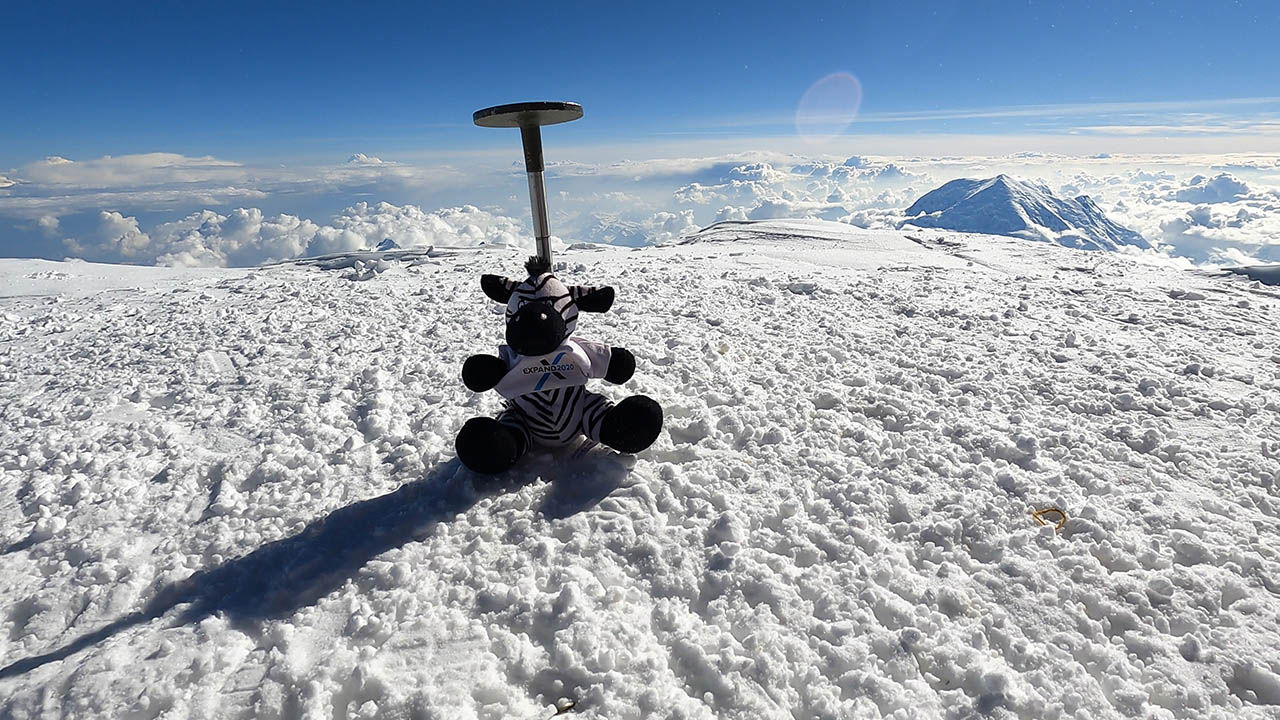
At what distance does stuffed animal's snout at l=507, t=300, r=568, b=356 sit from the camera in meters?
3.09

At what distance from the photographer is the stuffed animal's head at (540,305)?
10.2 ft

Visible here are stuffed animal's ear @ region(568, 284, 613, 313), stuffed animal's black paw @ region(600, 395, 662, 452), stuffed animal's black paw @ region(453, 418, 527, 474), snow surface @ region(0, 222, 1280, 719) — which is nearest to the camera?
snow surface @ region(0, 222, 1280, 719)

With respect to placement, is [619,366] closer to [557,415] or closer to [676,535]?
[557,415]

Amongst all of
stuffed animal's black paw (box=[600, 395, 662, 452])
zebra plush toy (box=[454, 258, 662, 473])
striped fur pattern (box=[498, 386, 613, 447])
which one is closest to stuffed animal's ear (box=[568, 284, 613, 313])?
zebra plush toy (box=[454, 258, 662, 473])

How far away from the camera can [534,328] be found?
10.1ft

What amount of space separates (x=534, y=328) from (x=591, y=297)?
0.46m

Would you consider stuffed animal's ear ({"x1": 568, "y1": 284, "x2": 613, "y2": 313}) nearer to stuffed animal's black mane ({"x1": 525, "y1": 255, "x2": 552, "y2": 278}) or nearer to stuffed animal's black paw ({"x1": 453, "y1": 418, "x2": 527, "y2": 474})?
stuffed animal's black mane ({"x1": 525, "y1": 255, "x2": 552, "y2": 278})

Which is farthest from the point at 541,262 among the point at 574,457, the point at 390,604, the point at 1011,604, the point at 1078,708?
the point at 1078,708

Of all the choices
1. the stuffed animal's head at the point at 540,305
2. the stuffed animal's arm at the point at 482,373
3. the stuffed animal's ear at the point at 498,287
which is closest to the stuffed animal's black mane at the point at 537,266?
the stuffed animal's head at the point at 540,305

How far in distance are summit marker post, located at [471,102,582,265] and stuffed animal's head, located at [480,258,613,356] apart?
0.63 feet

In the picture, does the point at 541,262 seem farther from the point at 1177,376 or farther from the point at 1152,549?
the point at 1177,376

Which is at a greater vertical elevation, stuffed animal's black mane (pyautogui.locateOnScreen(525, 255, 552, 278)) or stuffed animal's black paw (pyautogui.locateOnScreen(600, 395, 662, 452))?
stuffed animal's black mane (pyautogui.locateOnScreen(525, 255, 552, 278))

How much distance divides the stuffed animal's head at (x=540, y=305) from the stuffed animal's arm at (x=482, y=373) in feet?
0.57

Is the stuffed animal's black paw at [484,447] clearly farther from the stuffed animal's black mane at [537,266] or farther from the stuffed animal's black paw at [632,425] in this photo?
the stuffed animal's black mane at [537,266]
